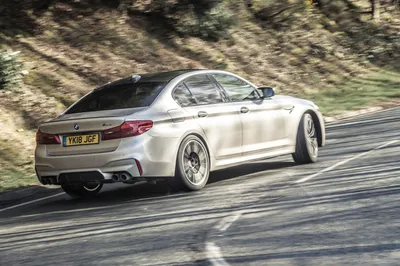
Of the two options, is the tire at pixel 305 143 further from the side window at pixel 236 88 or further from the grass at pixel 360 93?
the grass at pixel 360 93

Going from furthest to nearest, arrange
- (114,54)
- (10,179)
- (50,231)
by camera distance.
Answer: (114,54), (10,179), (50,231)

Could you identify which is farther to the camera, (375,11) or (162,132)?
(375,11)

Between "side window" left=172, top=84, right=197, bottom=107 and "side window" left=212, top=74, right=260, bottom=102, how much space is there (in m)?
0.72

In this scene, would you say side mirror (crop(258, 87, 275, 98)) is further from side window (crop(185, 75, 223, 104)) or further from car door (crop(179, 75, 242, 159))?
side window (crop(185, 75, 223, 104))

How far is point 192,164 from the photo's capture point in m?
10.9

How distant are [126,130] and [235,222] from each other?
Answer: 2.25 metres

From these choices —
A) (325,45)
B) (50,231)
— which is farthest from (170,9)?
(50,231)

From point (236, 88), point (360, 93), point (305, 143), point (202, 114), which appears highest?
point (236, 88)

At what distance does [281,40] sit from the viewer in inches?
1180

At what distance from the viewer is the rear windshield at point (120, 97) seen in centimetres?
1073

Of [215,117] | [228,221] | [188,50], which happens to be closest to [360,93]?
[188,50]

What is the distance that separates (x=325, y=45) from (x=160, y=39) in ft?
25.1

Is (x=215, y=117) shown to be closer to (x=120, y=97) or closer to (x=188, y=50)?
(x=120, y=97)

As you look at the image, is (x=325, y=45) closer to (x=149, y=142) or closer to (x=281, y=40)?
(x=281, y=40)
